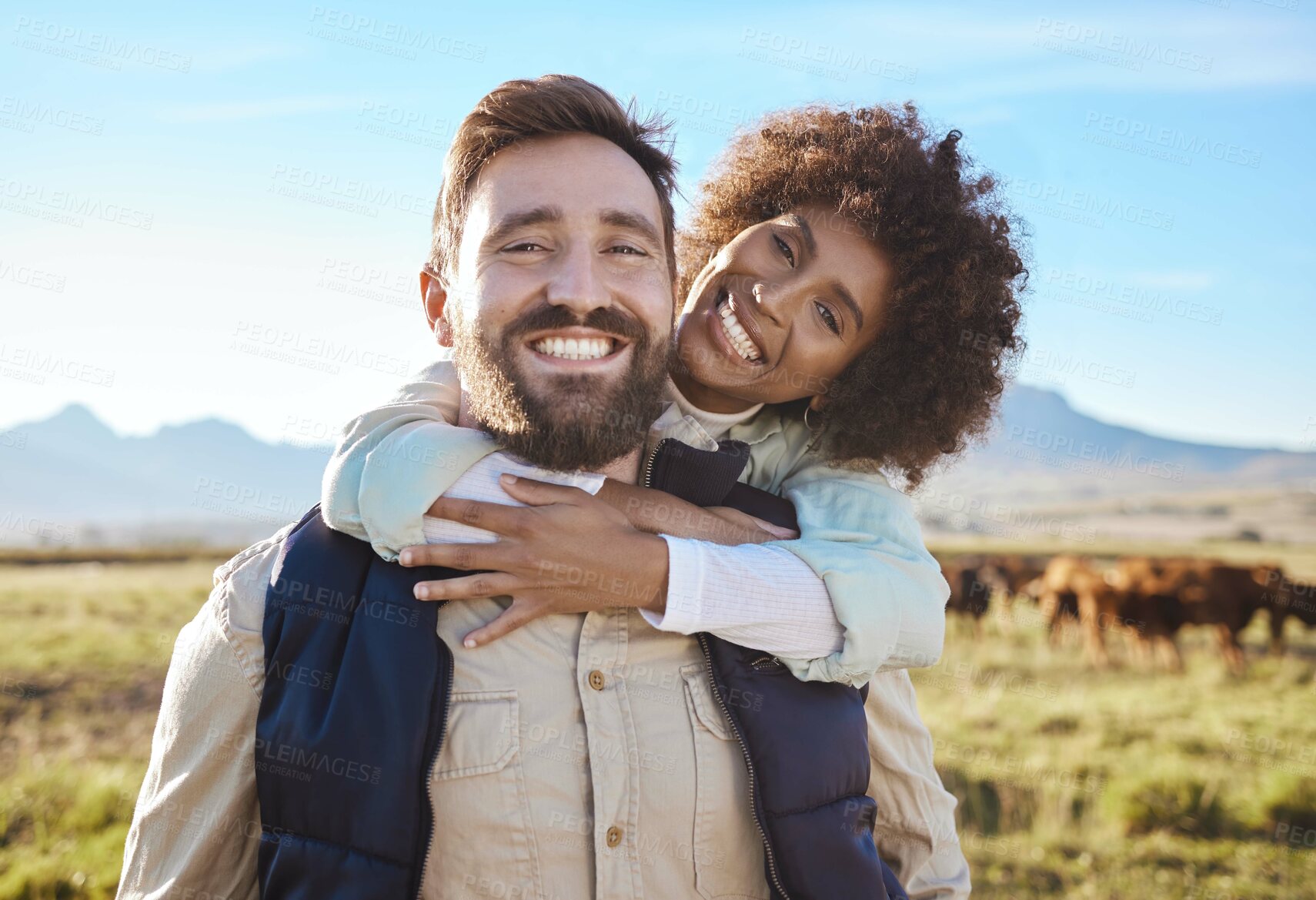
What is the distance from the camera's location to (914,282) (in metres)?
3.39

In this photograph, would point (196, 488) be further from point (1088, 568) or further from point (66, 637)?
point (1088, 568)

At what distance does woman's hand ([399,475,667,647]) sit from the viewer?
2.28 meters

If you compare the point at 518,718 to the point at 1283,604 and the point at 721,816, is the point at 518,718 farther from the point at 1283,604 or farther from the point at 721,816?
the point at 1283,604

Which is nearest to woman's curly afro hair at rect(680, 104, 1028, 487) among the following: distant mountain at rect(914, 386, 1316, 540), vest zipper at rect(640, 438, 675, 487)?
distant mountain at rect(914, 386, 1316, 540)

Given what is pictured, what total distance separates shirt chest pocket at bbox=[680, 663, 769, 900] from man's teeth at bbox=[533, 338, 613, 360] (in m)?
0.96

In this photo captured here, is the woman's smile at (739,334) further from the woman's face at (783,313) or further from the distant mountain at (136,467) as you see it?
the distant mountain at (136,467)

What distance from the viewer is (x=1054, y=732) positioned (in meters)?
9.94

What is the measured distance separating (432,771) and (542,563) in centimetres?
55

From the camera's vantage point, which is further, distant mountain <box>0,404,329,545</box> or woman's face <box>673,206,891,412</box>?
distant mountain <box>0,404,329,545</box>

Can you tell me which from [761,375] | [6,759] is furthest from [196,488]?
[761,375]

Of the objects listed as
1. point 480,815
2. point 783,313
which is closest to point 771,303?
point 783,313

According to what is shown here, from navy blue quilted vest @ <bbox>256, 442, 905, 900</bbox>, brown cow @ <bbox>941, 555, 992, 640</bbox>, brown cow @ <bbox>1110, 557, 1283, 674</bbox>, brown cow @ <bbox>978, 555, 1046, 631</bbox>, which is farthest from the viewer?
brown cow @ <bbox>978, 555, 1046, 631</bbox>

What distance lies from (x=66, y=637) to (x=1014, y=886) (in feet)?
A: 30.0

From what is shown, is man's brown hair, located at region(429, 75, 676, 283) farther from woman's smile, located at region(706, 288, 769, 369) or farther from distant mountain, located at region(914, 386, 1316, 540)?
distant mountain, located at region(914, 386, 1316, 540)
